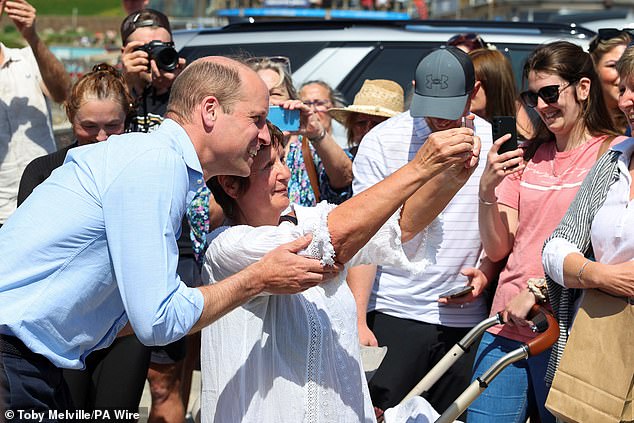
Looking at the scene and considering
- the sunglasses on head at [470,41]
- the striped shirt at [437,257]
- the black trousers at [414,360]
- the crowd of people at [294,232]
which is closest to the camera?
the crowd of people at [294,232]

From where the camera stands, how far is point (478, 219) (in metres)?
3.83

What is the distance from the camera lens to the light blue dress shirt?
232 cm

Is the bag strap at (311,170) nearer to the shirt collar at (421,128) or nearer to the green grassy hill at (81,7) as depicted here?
the shirt collar at (421,128)

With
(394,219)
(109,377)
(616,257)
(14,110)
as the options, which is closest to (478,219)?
(616,257)

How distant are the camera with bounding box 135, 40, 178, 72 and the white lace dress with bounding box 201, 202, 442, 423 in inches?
78.9

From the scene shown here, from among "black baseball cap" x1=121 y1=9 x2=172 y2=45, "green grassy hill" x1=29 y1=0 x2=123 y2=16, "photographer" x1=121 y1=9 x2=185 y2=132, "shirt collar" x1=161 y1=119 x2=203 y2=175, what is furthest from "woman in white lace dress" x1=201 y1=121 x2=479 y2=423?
"green grassy hill" x1=29 y1=0 x2=123 y2=16

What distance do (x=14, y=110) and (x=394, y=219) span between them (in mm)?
3026

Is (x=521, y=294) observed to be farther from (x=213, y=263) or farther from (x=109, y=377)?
(x=109, y=377)

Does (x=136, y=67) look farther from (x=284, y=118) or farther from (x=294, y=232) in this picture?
(x=294, y=232)

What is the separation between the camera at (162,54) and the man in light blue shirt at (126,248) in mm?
2064

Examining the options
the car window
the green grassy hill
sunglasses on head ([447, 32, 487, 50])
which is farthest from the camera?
the green grassy hill

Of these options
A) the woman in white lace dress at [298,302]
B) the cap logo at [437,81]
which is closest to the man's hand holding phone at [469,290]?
the cap logo at [437,81]

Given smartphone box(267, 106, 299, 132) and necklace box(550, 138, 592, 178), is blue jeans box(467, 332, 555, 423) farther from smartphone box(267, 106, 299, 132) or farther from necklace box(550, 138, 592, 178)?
smartphone box(267, 106, 299, 132)

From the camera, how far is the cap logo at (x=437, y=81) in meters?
3.62
